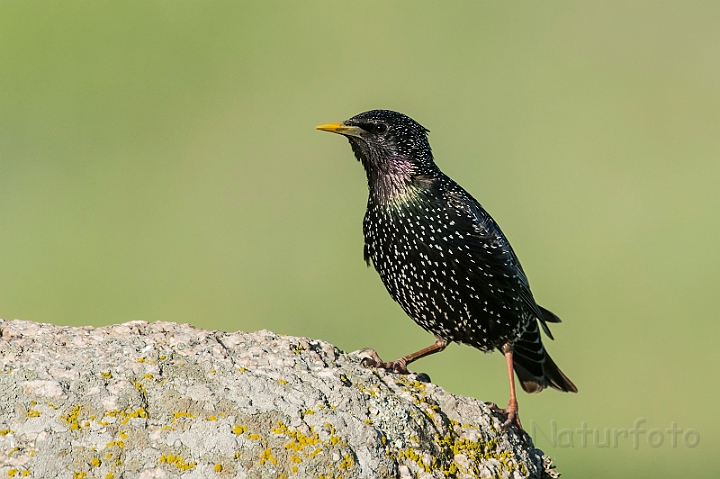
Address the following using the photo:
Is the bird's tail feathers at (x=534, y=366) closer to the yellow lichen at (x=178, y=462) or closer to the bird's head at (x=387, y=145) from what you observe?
the bird's head at (x=387, y=145)

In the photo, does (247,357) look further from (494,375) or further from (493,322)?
(494,375)

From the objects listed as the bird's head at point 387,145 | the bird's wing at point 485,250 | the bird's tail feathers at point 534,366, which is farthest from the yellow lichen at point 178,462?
the bird's tail feathers at point 534,366

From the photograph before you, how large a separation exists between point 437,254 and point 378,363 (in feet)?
3.39

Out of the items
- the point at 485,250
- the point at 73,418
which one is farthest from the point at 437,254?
the point at 73,418

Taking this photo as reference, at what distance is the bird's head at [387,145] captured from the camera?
7.16 meters

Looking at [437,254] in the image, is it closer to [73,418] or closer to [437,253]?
[437,253]

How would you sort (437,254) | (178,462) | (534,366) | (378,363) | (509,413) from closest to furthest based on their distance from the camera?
(178,462) → (509,413) → (378,363) → (437,254) → (534,366)

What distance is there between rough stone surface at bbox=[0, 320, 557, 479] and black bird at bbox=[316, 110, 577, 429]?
4.46 ft

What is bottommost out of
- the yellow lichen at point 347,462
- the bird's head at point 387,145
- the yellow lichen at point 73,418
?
the yellow lichen at point 347,462

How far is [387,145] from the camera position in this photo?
23.8 ft

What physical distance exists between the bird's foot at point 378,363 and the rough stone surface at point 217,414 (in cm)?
38

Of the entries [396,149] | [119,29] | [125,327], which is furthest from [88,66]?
[125,327]

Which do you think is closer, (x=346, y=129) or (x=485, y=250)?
(x=485, y=250)

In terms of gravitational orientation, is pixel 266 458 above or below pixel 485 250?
below
